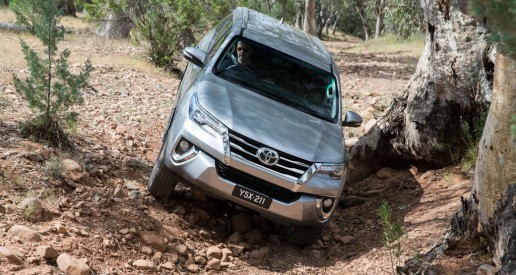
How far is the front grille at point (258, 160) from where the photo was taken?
6012 mm

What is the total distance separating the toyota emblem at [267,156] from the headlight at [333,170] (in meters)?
0.44

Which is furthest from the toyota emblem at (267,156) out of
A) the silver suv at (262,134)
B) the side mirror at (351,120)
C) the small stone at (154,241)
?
the side mirror at (351,120)

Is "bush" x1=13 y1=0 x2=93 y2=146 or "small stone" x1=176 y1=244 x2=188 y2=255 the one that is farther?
"bush" x1=13 y1=0 x2=93 y2=146

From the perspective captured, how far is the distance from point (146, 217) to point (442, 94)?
3.83 meters

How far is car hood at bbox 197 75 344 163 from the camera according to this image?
20.2 feet

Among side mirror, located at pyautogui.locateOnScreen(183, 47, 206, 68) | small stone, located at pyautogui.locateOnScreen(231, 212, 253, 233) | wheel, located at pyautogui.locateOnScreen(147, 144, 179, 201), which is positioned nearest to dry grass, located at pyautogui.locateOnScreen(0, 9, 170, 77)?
side mirror, located at pyautogui.locateOnScreen(183, 47, 206, 68)

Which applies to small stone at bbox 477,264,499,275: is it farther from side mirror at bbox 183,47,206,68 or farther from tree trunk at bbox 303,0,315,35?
tree trunk at bbox 303,0,315,35

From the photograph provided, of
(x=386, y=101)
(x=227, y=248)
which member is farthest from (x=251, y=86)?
(x=386, y=101)

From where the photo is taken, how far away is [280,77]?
23.9ft

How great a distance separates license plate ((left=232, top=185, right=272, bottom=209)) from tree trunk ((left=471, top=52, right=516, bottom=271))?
1.83 meters

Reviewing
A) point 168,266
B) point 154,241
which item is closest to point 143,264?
point 168,266

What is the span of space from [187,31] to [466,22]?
312 inches

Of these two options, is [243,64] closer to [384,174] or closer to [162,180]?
[162,180]

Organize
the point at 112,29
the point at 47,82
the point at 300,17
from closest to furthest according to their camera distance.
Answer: the point at 47,82 → the point at 112,29 → the point at 300,17
